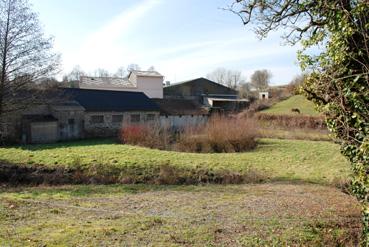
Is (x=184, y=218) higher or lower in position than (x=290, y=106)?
lower

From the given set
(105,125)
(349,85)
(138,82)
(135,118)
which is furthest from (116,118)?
(349,85)

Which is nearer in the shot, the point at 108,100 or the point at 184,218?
the point at 184,218

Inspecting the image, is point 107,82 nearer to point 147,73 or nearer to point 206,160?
point 147,73

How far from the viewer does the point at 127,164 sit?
17.1 meters

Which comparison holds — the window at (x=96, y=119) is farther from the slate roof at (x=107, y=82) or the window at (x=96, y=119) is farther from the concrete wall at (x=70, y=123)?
the slate roof at (x=107, y=82)

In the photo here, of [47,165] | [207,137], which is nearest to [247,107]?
[207,137]

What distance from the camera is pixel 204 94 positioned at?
55.9 meters

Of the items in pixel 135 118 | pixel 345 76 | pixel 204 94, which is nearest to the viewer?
pixel 345 76

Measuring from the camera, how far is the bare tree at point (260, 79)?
74.8m

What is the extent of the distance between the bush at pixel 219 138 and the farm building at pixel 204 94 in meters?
28.0

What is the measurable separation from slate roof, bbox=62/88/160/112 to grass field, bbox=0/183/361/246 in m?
21.8

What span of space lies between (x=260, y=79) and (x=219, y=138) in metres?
54.4

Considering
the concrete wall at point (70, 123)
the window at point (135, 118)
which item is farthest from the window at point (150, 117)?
the concrete wall at point (70, 123)

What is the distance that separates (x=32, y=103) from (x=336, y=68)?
20.5 m
